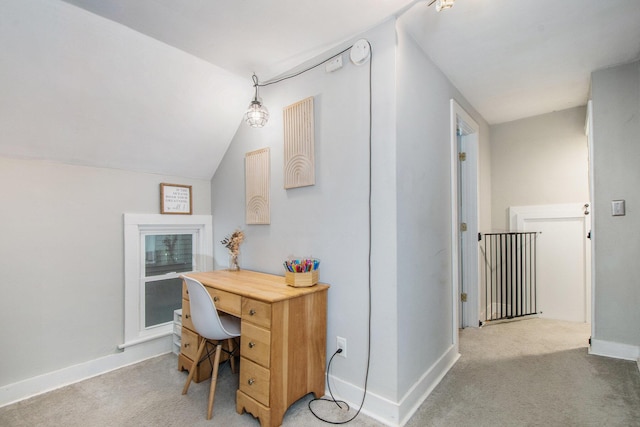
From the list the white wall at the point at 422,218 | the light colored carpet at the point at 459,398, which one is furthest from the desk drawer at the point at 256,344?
the white wall at the point at 422,218

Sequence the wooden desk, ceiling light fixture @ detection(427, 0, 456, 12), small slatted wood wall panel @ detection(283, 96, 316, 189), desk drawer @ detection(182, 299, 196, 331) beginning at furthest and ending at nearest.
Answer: desk drawer @ detection(182, 299, 196, 331), small slatted wood wall panel @ detection(283, 96, 316, 189), the wooden desk, ceiling light fixture @ detection(427, 0, 456, 12)

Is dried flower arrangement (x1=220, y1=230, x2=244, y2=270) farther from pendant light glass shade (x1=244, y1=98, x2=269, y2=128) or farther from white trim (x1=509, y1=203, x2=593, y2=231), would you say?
white trim (x1=509, y1=203, x2=593, y2=231)

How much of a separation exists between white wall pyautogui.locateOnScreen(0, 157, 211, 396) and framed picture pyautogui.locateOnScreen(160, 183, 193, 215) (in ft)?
0.57

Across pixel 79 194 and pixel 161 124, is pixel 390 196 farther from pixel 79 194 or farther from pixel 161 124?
pixel 79 194

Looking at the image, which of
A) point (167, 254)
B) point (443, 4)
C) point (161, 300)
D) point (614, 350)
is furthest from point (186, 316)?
point (614, 350)

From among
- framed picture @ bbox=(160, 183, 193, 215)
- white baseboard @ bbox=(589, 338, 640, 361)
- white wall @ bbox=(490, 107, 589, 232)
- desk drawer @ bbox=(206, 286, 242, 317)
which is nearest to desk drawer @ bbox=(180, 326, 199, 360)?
desk drawer @ bbox=(206, 286, 242, 317)

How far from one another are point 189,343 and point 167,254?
3.19ft

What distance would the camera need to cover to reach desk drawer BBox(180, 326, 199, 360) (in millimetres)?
2211

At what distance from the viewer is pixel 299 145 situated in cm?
222

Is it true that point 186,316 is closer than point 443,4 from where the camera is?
No

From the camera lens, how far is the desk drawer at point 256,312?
5.40 feet

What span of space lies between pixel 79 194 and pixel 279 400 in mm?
2121

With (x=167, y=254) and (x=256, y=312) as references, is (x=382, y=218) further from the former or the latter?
(x=167, y=254)

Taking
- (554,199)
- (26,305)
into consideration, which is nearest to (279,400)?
(26,305)
